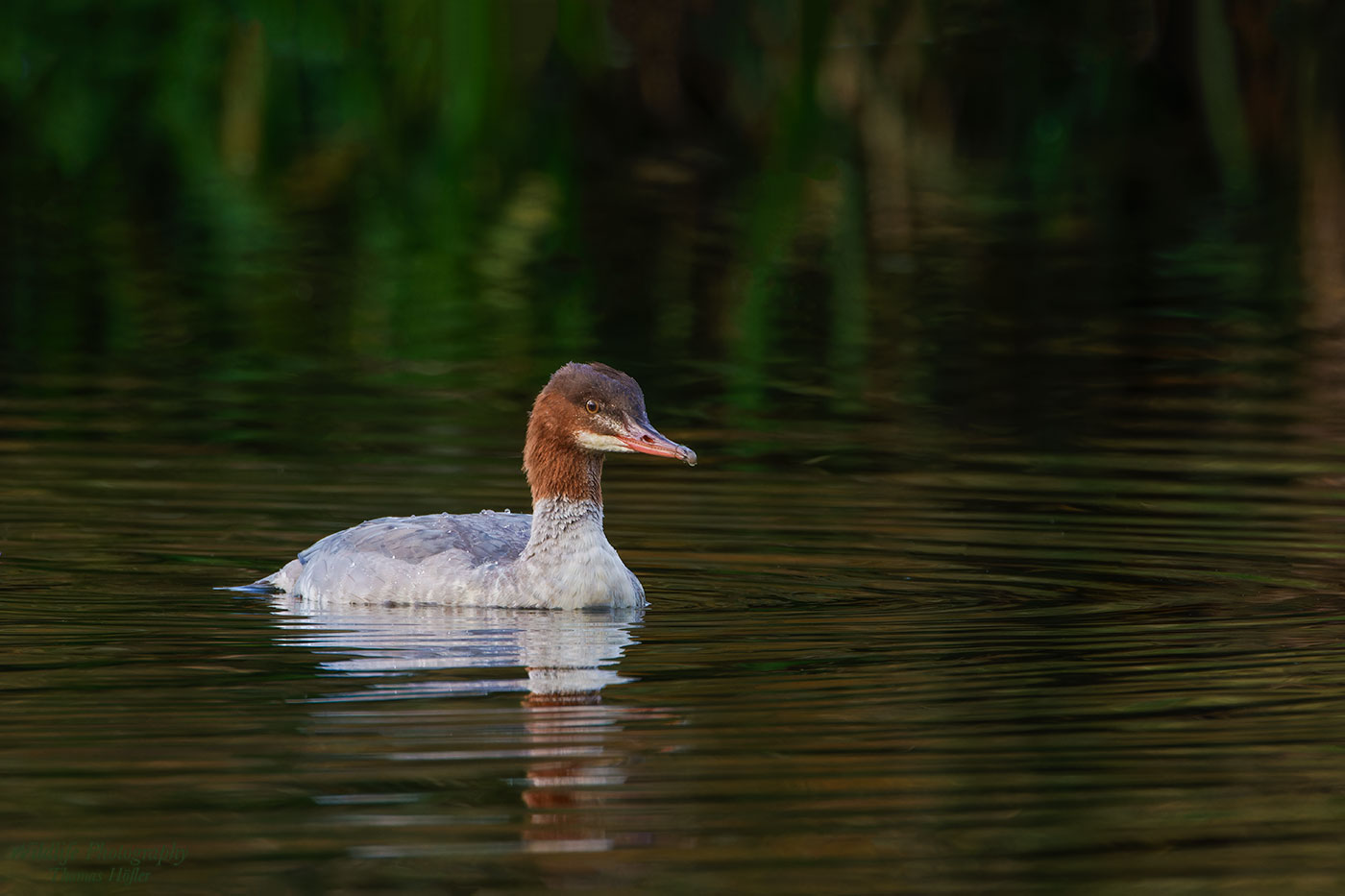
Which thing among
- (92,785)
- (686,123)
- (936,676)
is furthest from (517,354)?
(686,123)

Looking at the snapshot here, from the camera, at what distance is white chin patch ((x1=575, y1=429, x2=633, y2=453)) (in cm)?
1004

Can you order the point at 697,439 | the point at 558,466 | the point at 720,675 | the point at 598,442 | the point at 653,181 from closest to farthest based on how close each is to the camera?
the point at 720,675, the point at 598,442, the point at 558,466, the point at 697,439, the point at 653,181

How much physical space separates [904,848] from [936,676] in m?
2.04

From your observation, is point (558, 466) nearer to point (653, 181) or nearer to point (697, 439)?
point (697, 439)

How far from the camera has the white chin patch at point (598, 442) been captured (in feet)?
32.9

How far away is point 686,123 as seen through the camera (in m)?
35.9

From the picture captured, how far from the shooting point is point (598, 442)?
10117 millimetres

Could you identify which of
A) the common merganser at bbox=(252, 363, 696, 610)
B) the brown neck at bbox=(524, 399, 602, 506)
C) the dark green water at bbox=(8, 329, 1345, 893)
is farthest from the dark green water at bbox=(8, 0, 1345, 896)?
the brown neck at bbox=(524, 399, 602, 506)

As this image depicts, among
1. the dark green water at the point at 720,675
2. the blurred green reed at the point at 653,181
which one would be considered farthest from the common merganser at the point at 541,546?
the blurred green reed at the point at 653,181

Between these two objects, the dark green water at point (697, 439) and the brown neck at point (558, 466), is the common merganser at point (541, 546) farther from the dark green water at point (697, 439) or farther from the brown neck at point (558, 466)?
the dark green water at point (697, 439)

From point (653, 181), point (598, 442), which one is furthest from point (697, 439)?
point (653, 181)

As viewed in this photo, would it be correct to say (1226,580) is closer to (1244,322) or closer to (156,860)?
(156,860)

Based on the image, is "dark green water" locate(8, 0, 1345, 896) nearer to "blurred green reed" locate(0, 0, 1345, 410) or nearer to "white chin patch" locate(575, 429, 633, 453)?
"blurred green reed" locate(0, 0, 1345, 410)

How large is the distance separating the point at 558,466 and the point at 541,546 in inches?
19.2
